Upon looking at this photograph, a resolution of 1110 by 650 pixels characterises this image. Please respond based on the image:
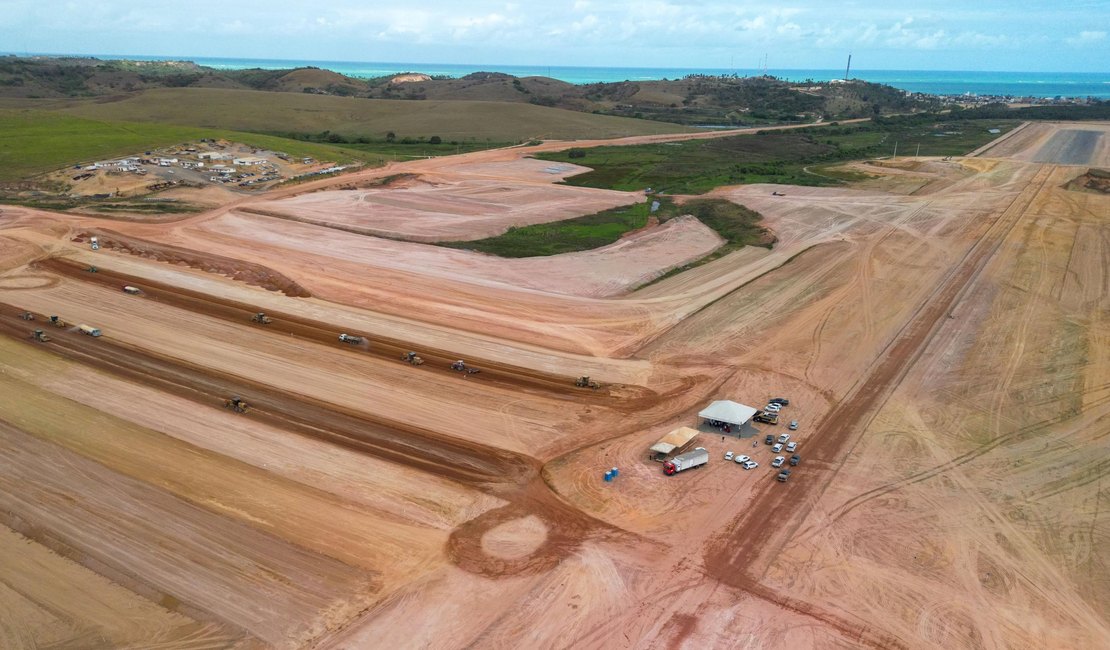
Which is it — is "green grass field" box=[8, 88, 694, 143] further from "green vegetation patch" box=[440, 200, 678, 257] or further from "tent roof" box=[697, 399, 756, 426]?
"tent roof" box=[697, 399, 756, 426]

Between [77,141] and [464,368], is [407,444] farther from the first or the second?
[77,141]

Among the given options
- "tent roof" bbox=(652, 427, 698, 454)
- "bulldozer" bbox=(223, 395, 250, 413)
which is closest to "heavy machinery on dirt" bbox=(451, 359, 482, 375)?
"bulldozer" bbox=(223, 395, 250, 413)

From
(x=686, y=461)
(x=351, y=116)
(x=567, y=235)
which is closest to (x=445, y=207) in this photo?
(x=567, y=235)

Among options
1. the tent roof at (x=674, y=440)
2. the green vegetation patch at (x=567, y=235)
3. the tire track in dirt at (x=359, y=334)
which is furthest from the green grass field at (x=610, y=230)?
the tent roof at (x=674, y=440)

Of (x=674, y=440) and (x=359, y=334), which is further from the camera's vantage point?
(x=359, y=334)

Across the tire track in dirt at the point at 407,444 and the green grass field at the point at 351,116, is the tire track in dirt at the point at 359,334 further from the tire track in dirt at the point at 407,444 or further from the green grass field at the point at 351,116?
the green grass field at the point at 351,116

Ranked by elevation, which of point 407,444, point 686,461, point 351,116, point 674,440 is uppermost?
point 351,116
